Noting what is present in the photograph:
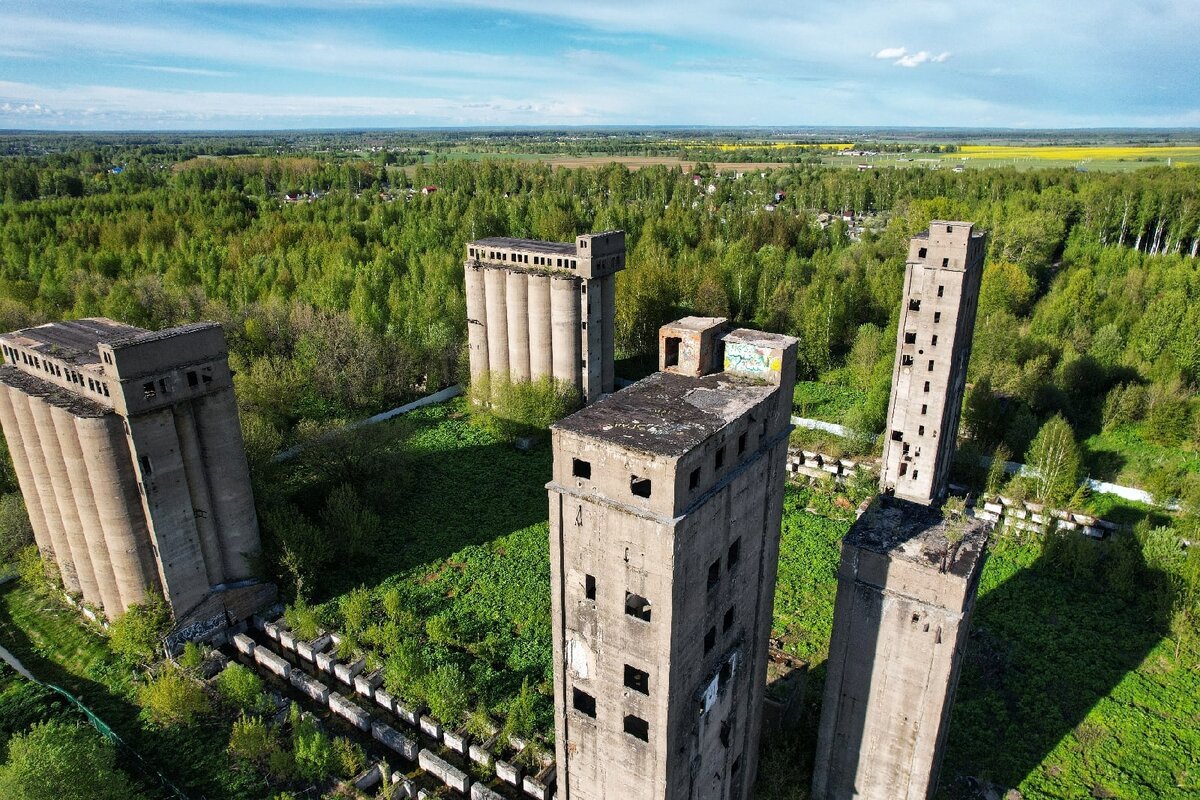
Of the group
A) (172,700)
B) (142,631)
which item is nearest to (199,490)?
(142,631)

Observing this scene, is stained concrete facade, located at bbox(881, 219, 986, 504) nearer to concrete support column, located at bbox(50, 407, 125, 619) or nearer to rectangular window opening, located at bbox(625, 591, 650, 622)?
rectangular window opening, located at bbox(625, 591, 650, 622)

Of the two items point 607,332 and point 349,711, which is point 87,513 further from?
point 607,332

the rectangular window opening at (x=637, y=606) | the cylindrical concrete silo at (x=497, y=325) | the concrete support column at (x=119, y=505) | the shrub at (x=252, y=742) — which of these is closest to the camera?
the rectangular window opening at (x=637, y=606)

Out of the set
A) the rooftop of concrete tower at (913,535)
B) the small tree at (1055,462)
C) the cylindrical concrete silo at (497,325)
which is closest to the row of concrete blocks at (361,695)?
the rooftop of concrete tower at (913,535)

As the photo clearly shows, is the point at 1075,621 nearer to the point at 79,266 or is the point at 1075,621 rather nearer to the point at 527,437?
the point at 527,437

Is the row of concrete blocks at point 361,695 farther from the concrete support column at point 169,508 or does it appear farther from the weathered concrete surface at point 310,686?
the concrete support column at point 169,508
